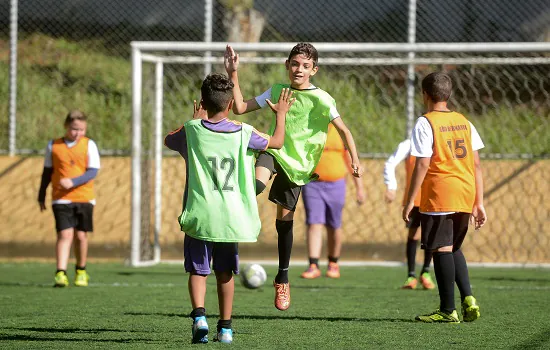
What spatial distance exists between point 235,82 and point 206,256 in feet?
4.32

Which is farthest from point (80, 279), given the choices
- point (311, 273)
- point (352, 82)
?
point (352, 82)

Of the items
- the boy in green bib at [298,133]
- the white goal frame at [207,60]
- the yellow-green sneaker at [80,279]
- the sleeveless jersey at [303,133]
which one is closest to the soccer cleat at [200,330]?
the boy in green bib at [298,133]

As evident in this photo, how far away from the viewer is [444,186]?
6789 mm

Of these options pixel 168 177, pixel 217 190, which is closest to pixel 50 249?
pixel 168 177

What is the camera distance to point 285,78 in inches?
539

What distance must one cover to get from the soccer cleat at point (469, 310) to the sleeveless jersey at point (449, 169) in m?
0.58

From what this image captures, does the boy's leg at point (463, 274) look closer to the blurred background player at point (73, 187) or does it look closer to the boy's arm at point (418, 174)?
the boy's arm at point (418, 174)

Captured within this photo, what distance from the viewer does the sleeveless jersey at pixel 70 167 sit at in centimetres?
959

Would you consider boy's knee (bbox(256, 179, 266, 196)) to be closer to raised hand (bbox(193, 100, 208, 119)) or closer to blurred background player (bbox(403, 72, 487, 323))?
raised hand (bbox(193, 100, 208, 119))

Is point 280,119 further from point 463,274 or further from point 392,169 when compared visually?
point 392,169

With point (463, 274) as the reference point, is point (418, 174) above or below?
above

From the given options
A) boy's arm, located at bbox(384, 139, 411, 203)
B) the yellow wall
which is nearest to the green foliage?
the yellow wall

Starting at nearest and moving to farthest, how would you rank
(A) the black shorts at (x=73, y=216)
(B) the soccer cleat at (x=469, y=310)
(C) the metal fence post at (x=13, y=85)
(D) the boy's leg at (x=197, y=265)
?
(D) the boy's leg at (x=197, y=265) < (B) the soccer cleat at (x=469, y=310) < (A) the black shorts at (x=73, y=216) < (C) the metal fence post at (x=13, y=85)

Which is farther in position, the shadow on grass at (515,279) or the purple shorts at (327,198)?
the purple shorts at (327,198)
